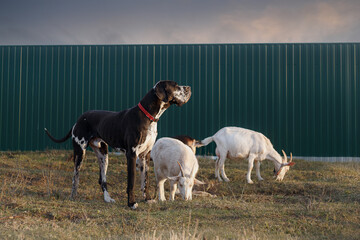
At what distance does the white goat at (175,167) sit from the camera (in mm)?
A: 7387

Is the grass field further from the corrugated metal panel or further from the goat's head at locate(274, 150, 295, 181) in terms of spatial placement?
the corrugated metal panel

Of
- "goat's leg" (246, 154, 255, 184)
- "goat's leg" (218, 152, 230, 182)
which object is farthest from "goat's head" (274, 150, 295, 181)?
"goat's leg" (218, 152, 230, 182)

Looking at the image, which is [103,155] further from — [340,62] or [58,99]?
[340,62]

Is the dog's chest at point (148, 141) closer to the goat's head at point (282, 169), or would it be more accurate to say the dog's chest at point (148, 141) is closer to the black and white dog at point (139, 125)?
the black and white dog at point (139, 125)

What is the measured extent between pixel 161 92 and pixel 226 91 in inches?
381

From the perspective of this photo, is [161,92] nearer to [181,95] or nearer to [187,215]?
[181,95]

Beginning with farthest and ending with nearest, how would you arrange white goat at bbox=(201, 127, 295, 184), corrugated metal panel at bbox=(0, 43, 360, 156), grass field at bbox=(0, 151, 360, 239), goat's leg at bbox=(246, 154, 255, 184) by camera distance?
corrugated metal panel at bbox=(0, 43, 360, 156), white goat at bbox=(201, 127, 295, 184), goat's leg at bbox=(246, 154, 255, 184), grass field at bbox=(0, 151, 360, 239)

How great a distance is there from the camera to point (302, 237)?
521cm

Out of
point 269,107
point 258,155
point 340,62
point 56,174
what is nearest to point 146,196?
point 56,174

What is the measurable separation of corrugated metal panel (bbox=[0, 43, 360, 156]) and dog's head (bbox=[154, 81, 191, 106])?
911cm

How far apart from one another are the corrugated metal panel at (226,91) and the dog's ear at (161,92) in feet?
30.0

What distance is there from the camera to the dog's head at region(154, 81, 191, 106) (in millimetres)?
6387

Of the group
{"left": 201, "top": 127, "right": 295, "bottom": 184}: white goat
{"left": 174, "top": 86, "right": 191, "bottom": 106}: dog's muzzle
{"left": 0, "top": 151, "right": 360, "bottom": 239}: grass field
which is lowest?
{"left": 0, "top": 151, "right": 360, "bottom": 239}: grass field

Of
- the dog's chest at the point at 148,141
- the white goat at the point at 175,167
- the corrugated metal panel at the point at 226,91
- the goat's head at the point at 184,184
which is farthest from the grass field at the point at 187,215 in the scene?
the corrugated metal panel at the point at 226,91
